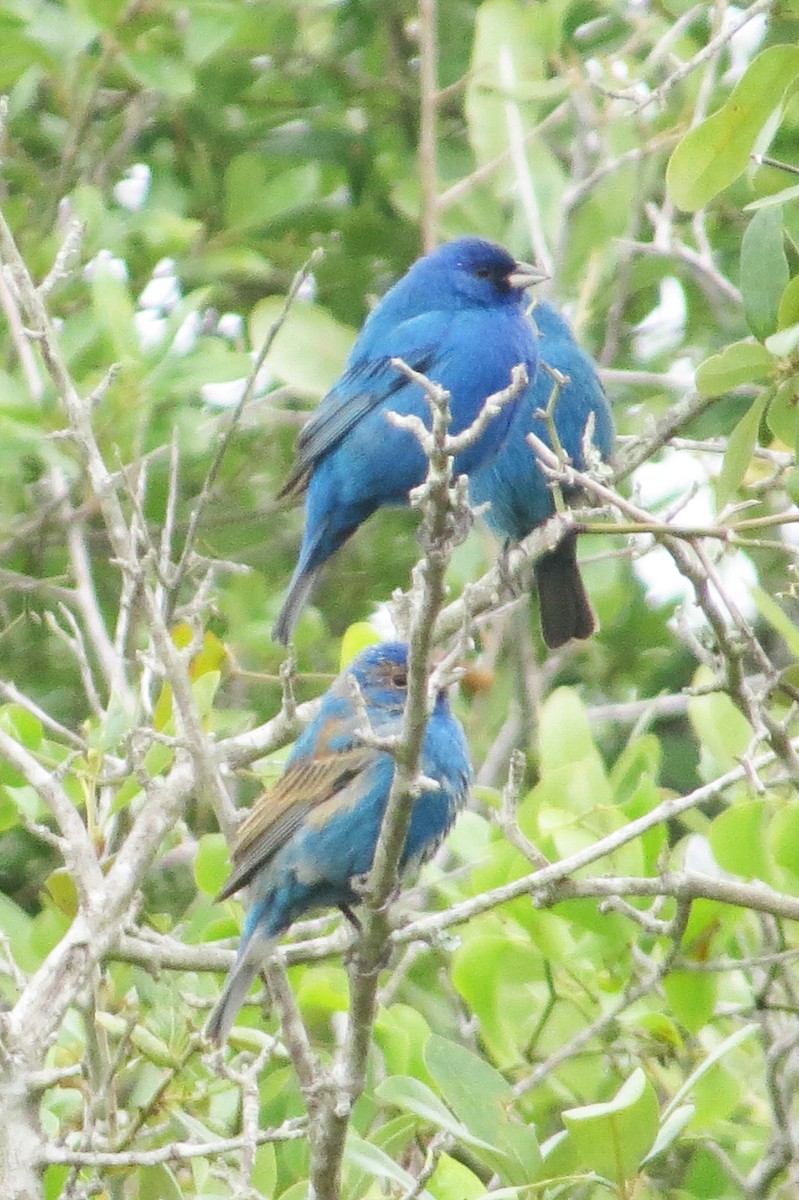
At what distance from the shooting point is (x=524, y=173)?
5.09m

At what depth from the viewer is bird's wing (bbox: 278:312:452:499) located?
511 centimetres

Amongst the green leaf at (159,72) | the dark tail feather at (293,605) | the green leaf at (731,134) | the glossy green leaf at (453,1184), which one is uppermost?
the green leaf at (731,134)

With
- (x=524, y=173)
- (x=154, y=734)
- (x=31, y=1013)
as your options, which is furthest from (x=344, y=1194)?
(x=524, y=173)

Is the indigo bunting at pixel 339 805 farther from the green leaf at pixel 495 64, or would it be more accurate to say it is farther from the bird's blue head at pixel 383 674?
the green leaf at pixel 495 64

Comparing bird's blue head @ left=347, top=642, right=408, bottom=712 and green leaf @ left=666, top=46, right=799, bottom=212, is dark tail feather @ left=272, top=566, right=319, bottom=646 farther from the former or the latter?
green leaf @ left=666, top=46, right=799, bottom=212

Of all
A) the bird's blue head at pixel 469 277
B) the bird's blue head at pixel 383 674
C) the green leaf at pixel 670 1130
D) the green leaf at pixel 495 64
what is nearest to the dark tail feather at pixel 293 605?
the bird's blue head at pixel 383 674

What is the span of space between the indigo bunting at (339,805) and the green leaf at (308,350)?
4.70 ft

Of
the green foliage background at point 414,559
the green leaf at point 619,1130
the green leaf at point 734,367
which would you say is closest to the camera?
the green leaf at point 734,367

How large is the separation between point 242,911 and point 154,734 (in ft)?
2.96

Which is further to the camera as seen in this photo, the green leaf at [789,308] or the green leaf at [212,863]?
the green leaf at [212,863]

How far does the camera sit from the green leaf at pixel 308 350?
17.0 feet

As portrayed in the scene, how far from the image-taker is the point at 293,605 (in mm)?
4855

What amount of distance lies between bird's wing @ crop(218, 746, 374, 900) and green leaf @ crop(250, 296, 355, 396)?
5.17ft

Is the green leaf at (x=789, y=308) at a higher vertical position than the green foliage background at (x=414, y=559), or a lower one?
higher
